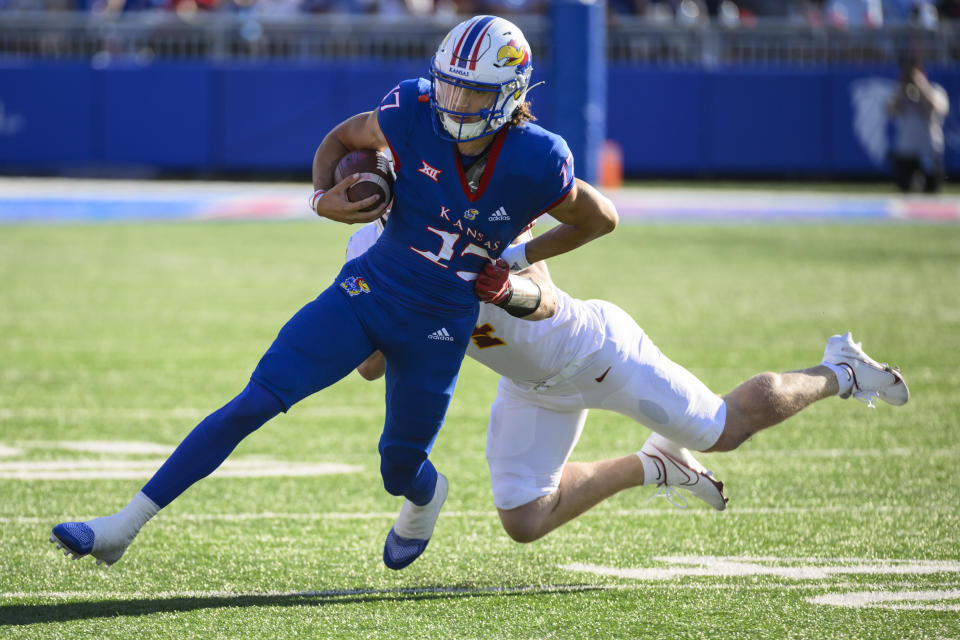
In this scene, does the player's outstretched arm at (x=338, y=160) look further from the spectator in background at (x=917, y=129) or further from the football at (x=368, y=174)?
the spectator in background at (x=917, y=129)

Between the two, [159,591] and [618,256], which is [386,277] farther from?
[618,256]

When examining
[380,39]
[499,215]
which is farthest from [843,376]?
[380,39]

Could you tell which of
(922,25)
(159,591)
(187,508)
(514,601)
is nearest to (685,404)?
(514,601)

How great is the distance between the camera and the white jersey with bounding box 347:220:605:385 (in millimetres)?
3656

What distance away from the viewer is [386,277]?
3.45 m

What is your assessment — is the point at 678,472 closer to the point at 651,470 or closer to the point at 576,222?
the point at 651,470

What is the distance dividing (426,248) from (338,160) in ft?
1.46

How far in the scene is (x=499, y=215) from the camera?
346 centimetres

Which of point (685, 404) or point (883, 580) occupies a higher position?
point (685, 404)

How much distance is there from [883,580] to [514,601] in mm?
1097

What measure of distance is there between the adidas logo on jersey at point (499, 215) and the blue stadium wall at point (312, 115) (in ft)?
46.7

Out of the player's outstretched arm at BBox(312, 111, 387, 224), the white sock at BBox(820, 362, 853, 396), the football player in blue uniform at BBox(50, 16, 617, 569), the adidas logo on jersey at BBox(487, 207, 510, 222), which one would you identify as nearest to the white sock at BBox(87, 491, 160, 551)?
the football player in blue uniform at BBox(50, 16, 617, 569)

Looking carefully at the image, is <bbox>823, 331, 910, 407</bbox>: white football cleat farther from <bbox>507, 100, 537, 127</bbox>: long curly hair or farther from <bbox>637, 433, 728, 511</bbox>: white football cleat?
<bbox>507, 100, 537, 127</bbox>: long curly hair

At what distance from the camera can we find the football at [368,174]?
3.46m
